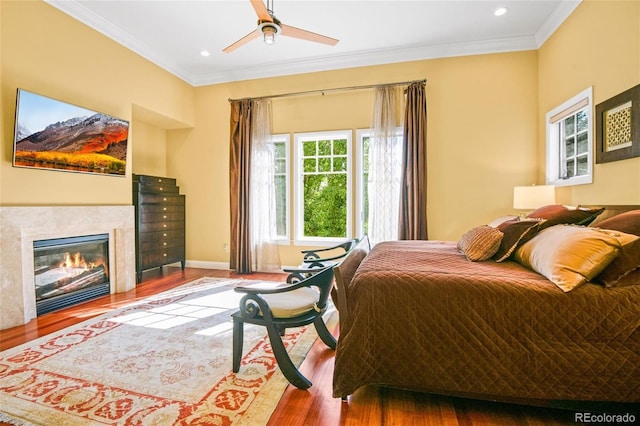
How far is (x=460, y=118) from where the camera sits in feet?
13.5

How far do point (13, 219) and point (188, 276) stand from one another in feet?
7.25

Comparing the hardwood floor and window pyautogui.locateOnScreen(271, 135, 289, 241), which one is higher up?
window pyautogui.locateOnScreen(271, 135, 289, 241)

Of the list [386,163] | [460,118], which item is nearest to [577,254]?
[386,163]

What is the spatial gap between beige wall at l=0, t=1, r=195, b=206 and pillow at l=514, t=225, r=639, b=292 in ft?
14.3

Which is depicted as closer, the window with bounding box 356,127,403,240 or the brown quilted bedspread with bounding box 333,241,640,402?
the brown quilted bedspread with bounding box 333,241,640,402

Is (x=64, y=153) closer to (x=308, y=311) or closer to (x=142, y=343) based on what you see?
(x=142, y=343)

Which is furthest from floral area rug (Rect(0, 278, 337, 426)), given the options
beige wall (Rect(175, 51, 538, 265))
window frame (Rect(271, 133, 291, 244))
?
beige wall (Rect(175, 51, 538, 265))

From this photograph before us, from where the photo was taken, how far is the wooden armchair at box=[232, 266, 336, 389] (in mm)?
1784

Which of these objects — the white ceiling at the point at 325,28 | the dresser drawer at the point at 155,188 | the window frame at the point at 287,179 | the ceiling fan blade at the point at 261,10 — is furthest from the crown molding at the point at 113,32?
the ceiling fan blade at the point at 261,10

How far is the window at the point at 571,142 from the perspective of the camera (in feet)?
9.64

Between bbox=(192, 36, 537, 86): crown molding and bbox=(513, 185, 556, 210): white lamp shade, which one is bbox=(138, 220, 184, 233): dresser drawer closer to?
bbox=(192, 36, 537, 86): crown molding

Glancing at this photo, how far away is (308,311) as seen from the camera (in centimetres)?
195

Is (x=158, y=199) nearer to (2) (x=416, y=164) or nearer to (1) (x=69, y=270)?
(1) (x=69, y=270)

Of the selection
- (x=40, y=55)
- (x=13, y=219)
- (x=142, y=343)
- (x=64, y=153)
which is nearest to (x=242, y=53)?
(x=40, y=55)
